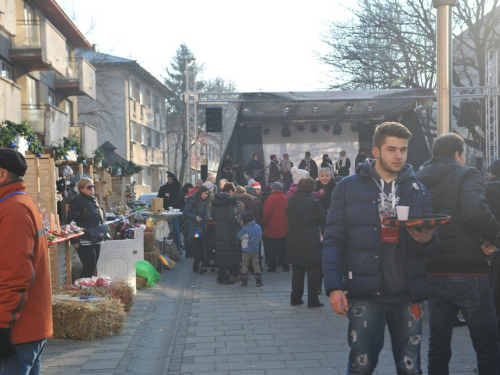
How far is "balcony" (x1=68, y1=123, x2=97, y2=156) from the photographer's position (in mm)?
28516

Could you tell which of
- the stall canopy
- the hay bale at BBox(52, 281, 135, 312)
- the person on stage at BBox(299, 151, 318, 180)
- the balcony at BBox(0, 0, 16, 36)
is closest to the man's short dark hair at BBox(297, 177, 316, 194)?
the hay bale at BBox(52, 281, 135, 312)

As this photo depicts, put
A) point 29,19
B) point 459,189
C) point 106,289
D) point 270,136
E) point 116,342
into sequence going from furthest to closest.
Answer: point 29,19 < point 270,136 < point 106,289 < point 116,342 < point 459,189

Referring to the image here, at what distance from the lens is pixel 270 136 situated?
23766 mm

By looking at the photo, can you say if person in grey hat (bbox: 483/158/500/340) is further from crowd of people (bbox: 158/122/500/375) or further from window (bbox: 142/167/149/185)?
window (bbox: 142/167/149/185)

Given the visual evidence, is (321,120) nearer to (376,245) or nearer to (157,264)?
(157,264)

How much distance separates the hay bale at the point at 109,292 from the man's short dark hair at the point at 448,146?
4.76 meters

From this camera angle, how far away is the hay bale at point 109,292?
8.11 metres

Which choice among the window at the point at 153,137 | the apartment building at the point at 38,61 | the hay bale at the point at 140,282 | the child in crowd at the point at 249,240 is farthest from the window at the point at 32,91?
the window at the point at 153,137

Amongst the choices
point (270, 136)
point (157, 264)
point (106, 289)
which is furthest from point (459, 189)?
point (270, 136)

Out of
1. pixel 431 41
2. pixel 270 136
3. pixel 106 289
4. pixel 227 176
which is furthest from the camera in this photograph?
pixel 431 41

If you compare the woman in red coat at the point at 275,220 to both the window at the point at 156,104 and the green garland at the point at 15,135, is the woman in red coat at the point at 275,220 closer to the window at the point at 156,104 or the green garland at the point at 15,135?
the green garland at the point at 15,135

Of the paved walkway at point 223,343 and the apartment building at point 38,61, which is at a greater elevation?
the apartment building at point 38,61

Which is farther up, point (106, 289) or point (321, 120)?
point (321, 120)

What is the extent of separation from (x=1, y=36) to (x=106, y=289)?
59.2 feet
